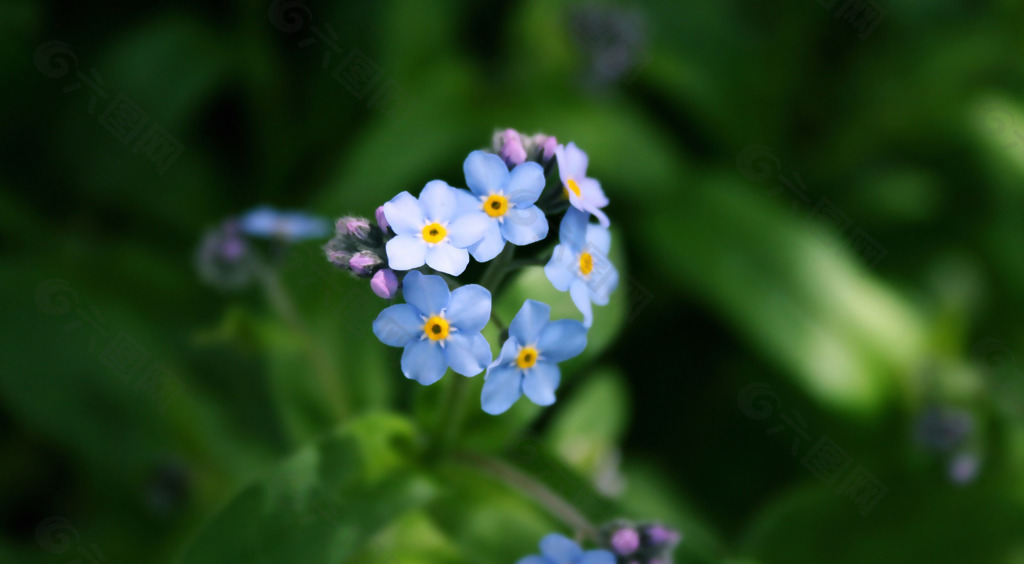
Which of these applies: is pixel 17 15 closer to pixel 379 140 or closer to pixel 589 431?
pixel 379 140

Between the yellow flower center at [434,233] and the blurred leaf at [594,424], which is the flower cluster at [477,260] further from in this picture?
the blurred leaf at [594,424]

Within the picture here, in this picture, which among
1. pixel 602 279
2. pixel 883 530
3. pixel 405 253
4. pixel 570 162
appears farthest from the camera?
pixel 883 530

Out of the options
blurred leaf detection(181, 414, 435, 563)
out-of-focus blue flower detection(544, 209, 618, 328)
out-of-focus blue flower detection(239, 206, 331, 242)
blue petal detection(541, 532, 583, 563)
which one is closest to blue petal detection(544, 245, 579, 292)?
out-of-focus blue flower detection(544, 209, 618, 328)

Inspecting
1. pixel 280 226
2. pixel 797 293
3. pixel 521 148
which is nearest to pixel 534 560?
pixel 521 148

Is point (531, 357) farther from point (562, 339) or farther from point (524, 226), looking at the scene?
point (524, 226)

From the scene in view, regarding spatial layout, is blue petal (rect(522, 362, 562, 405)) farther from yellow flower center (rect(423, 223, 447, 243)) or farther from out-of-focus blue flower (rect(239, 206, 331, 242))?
out-of-focus blue flower (rect(239, 206, 331, 242))
